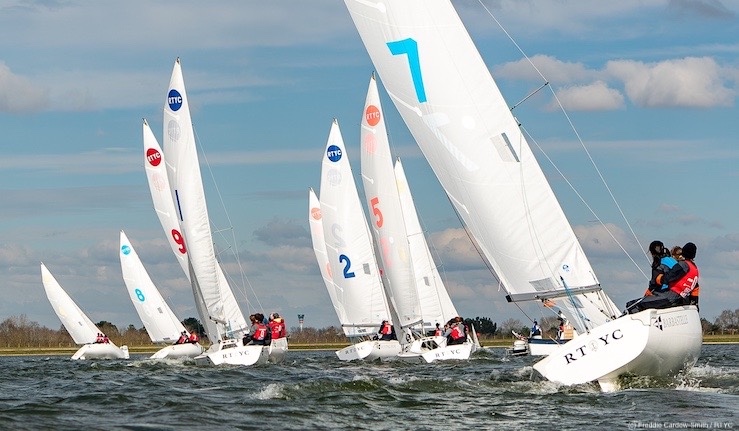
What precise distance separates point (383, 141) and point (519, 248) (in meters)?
19.7

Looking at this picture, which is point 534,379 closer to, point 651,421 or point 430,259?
point 651,421

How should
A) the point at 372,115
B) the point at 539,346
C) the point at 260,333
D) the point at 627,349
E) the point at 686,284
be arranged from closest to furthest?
the point at 627,349 < the point at 686,284 < the point at 260,333 < the point at 372,115 < the point at 539,346

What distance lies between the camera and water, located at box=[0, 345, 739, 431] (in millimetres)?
17094

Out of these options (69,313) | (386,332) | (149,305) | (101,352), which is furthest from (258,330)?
(69,313)

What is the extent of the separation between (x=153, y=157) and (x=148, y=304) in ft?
49.1

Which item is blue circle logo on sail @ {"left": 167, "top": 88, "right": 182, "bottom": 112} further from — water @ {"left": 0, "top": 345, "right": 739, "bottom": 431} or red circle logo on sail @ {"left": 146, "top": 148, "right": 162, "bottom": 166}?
water @ {"left": 0, "top": 345, "right": 739, "bottom": 431}

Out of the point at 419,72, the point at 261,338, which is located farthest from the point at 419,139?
the point at 261,338

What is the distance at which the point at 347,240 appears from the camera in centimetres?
4731

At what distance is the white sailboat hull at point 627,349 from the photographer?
62.5 ft

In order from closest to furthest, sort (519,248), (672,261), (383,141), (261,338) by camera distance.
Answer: (672,261) < (519,248) < (261,338) < (383,141)

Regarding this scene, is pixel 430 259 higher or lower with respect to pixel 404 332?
higher

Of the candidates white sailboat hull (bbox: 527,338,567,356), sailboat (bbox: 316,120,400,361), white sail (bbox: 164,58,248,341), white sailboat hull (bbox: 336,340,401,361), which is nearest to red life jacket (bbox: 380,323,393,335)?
white sailboat hull (bbox: 336,340,401,361)

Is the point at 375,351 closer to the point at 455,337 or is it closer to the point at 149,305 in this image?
the point at 455,337

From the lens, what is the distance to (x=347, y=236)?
4722cm
